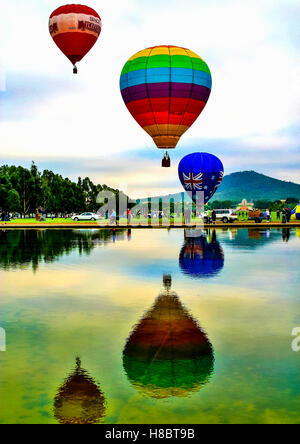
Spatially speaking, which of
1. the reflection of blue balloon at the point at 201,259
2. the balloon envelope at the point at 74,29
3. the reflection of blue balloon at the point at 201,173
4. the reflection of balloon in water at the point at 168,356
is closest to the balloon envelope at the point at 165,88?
the balloon envelope at the point at 74,29

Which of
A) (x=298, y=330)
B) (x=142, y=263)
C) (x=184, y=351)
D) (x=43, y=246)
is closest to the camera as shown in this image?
(x=184, y=351)

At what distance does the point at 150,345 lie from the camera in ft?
34.5

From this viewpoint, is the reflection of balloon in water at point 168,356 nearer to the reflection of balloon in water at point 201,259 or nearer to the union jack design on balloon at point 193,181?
the reflection of balloon in water at point 201,259

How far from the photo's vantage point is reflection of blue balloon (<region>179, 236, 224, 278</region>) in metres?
20.3

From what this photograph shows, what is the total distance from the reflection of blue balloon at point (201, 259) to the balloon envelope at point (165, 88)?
50.2 ft

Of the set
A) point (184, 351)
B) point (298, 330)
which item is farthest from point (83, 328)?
point (298, 330)

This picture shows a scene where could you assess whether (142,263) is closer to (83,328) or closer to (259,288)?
(259,288)

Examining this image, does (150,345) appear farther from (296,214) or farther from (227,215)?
(296,214)

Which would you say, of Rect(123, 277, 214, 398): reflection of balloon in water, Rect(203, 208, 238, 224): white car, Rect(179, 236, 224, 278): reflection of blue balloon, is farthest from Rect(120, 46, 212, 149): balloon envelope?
Rect(123, 277, 214, 398): reflection of balloon in water

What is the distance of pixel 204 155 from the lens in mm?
69312

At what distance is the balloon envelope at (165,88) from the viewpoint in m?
42.8

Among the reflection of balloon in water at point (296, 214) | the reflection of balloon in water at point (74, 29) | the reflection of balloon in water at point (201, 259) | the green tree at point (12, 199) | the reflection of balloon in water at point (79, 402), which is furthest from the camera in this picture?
the green tree at point (12, 199)

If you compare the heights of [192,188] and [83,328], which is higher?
[192,188]

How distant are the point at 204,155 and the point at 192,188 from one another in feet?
14.4
